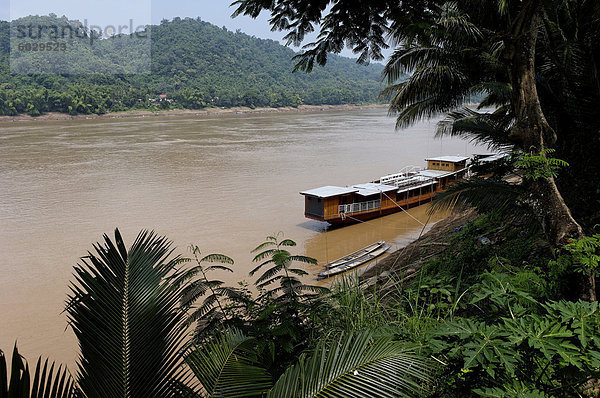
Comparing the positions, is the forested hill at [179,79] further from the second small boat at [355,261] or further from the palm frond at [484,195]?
the palm frond at [484,195]

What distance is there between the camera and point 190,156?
25.0 m

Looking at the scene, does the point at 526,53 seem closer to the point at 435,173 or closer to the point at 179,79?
the point at 435,173

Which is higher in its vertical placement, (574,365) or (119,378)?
(574,365)

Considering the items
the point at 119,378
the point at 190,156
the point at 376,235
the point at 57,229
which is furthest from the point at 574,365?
the point at 190,156

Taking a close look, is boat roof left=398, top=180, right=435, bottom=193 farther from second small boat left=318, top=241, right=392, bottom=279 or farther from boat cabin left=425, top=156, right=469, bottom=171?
second small boat left=318, top=241, right=392, bottom=279

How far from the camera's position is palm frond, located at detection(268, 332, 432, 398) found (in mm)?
1555

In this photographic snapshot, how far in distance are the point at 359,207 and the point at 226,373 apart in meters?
11.4

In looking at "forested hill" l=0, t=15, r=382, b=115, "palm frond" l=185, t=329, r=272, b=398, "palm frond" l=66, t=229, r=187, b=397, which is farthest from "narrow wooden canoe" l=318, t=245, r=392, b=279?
"forested hill" l=0, t=15, r=382, b=115

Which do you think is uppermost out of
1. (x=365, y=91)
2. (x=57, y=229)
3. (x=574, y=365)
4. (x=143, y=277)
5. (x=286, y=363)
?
(x=365, y=91)

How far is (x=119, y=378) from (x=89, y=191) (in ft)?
57.3

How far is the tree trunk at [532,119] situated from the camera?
2.86m

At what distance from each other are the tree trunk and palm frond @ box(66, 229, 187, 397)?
264 cm

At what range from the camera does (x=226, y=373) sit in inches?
68.6

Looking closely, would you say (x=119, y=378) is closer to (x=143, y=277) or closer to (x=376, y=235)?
(x=143, y=277)
